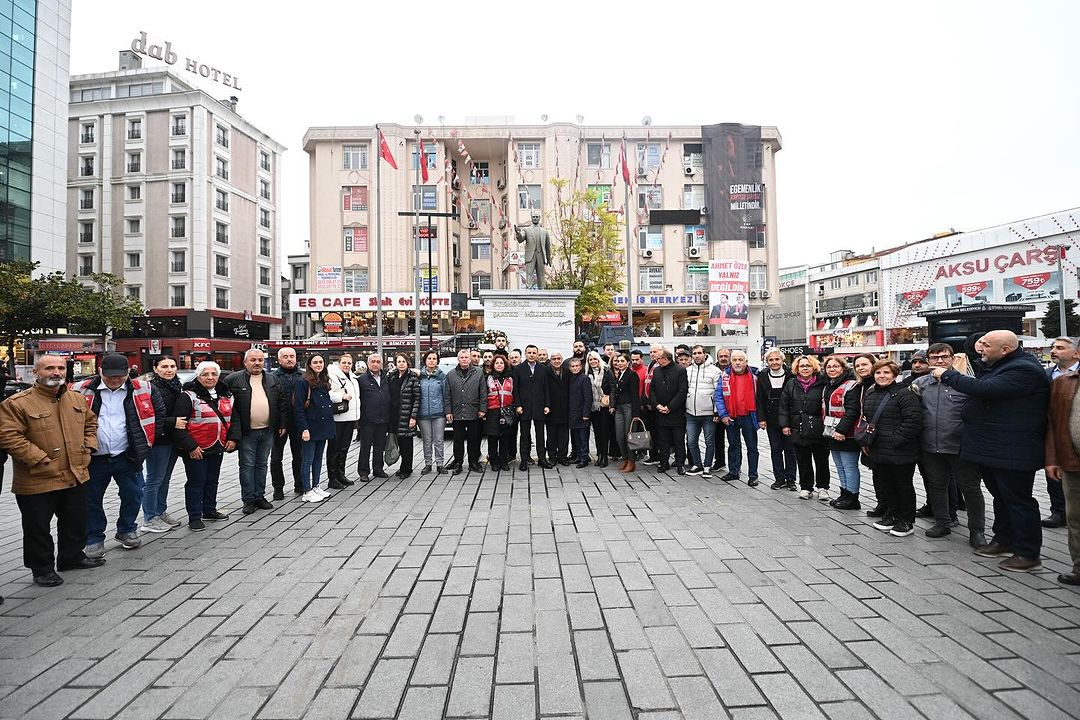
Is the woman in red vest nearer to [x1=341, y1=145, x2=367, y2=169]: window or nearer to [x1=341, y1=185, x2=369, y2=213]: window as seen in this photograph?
[x1=341, y1=185, x2=369, y2=213]: window

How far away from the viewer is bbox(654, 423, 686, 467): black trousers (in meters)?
8.40

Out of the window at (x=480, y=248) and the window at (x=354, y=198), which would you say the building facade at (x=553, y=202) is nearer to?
the window at (x=354, y=198)

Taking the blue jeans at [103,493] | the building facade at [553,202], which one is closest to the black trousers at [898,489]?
the blue jeans at [103,493]

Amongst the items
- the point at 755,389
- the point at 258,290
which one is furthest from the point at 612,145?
the point at 755,389

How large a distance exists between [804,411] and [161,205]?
164ft

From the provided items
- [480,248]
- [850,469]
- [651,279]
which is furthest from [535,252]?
[480,248]

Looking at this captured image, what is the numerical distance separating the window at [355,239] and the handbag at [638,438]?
3478 centimetres

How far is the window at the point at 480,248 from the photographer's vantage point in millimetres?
41844

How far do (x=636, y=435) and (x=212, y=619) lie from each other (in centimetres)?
606

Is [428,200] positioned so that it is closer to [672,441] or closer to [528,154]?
[528,154]

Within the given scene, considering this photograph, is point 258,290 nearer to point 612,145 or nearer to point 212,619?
point 612,145

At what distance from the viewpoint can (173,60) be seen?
4744 centimetres

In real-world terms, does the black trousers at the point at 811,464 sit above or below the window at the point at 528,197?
below

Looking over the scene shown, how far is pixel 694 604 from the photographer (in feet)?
12.0
